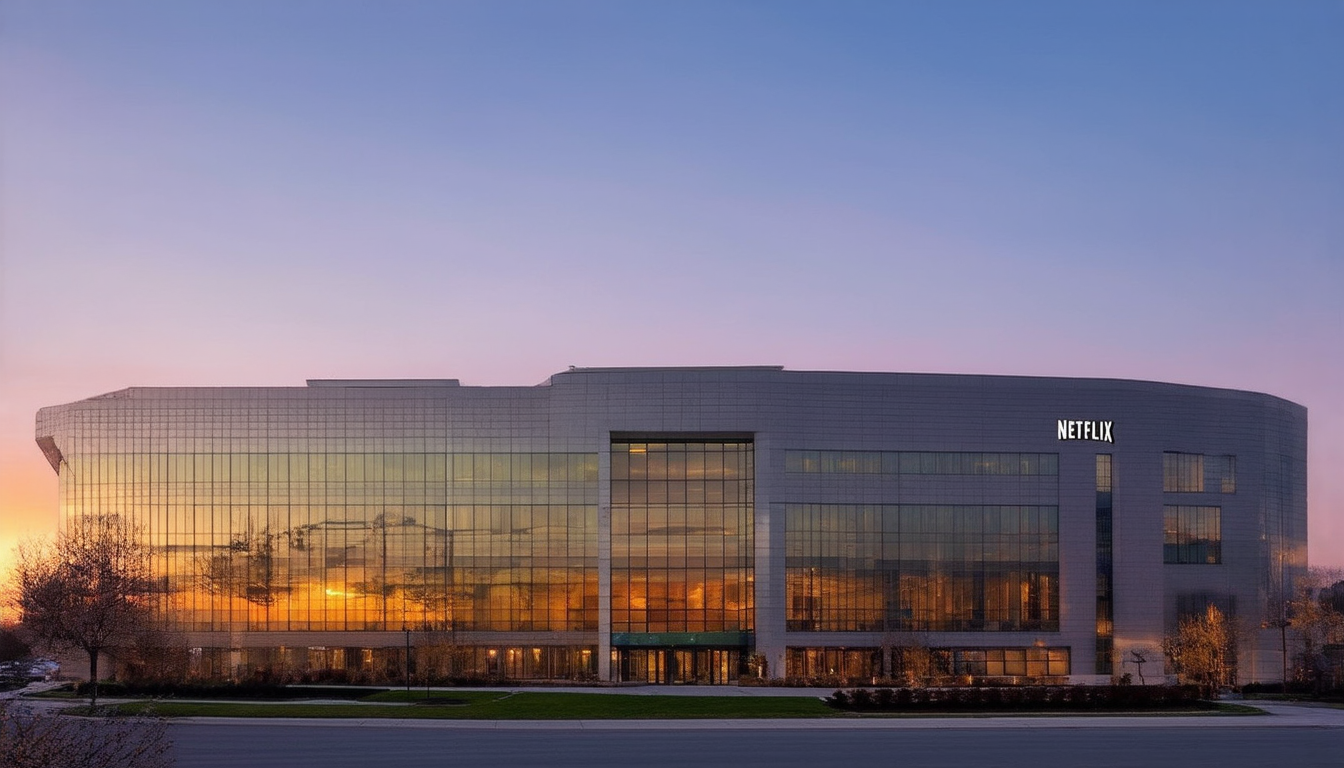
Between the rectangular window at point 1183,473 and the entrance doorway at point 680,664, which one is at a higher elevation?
the rectangular window at point 1183,473

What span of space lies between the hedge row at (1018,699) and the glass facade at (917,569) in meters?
26.3

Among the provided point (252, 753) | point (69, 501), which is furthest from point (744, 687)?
point (69, 501)

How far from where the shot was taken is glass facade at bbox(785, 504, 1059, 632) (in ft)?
268

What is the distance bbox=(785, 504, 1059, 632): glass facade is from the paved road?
32.7 metres

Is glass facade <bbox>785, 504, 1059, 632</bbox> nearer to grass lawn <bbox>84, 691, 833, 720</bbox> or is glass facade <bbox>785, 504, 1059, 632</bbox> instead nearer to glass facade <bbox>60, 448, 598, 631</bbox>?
glass facade <bbox>60, 448, 598, 631</bbox>

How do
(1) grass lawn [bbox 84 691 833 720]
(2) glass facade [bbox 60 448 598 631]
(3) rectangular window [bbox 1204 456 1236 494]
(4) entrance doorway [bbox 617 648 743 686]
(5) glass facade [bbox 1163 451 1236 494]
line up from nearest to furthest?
(1) grass lawn [bbox 84 691 833 720] < (4) entrance doorway [bbox 617 648 743 686] < (2) glass facade [bbox 60 448 598 631] < (5) glass facade [bbox 1163 451 1236 494] < (3) rectangular window [bbox 1204 456 1236 494]

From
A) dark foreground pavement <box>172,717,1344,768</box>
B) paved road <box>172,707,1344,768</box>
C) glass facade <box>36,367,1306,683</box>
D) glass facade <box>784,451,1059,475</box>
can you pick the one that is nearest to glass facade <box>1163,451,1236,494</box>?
glass facade <box>36,367,1306,683</box>

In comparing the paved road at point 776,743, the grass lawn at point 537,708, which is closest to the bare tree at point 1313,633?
the paved road at point 776,743

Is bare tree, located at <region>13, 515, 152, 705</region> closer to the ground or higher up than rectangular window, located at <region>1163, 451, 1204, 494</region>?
closer to the ground

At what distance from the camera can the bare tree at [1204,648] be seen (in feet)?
262

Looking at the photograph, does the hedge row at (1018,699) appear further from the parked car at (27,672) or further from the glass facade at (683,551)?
the parked car at (27,672)

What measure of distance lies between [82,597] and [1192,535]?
233 ft

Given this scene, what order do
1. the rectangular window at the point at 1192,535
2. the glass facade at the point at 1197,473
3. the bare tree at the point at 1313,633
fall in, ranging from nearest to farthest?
the bare tree at the point at 1313,633 < the rectangular window at the point at 1192,535 < the glass facade at the point at 1197,473

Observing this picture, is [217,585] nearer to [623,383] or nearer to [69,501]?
[69,501]
